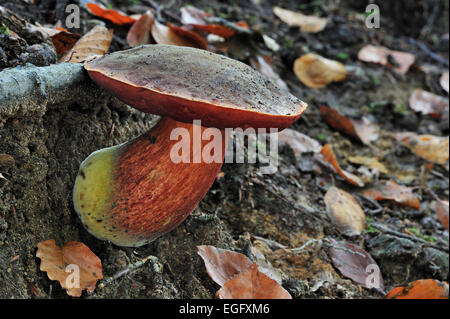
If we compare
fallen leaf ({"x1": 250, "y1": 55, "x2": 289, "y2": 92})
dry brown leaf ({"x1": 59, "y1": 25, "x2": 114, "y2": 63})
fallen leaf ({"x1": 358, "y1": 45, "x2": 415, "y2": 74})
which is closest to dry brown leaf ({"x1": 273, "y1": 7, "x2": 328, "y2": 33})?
fallen leaf ({"x1": 358, "y1": 45, "x2": 415, "y2": 74})

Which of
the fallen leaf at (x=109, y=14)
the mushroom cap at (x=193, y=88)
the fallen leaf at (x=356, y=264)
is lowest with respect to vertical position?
the fallen leaf at (x=356, y=264)

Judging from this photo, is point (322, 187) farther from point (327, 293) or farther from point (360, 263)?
point (327, 293)

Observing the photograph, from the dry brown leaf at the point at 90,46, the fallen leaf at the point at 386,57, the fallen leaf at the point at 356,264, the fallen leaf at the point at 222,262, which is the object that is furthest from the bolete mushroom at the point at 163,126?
the fallen leaf at the point at 386,57

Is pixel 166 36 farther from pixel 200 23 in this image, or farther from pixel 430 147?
pixel 430 147

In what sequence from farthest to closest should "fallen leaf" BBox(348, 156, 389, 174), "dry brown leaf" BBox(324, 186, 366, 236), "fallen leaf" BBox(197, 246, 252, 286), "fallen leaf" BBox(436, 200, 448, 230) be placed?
"fallen leaf" BBox(348, 156, 389, 174) → "fallen leaf" BBox(436, 200, 448, 230) → "dry brown leaf" BBox(324, 186, 366, 236) → "fallen leaf" BBox(197, 246, 252, 286)

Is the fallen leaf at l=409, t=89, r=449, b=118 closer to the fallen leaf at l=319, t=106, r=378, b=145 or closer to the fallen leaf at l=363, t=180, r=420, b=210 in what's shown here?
the fallen leaf at l=319, t=106, r=378, b=145

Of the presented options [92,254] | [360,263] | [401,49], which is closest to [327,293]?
[360,263]

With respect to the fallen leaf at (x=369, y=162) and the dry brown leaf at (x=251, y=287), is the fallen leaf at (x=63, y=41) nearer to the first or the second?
the dry brown leaf at (x=251, y=287)
